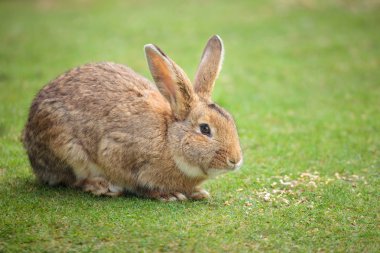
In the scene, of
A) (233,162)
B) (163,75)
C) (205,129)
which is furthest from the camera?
(163,75)

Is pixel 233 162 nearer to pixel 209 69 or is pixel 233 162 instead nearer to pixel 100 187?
pixel 209 69

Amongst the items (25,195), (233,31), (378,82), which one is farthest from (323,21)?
(25,195)

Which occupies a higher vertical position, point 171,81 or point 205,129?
point 171,81

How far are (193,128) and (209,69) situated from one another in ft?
2.97

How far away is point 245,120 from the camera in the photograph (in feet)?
32.1

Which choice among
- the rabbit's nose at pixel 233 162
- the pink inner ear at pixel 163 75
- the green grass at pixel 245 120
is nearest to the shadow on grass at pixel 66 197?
the green grass at pixel 245 120

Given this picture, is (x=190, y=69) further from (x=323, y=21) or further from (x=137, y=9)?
(x=137, y=9)

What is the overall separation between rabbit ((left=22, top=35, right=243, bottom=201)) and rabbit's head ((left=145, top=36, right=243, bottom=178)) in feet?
0.04

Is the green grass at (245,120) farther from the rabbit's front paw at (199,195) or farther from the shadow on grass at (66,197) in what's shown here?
the rabbit's front paw at (199,195)

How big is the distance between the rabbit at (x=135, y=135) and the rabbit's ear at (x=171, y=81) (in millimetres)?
11

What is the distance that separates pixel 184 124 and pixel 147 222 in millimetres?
1216

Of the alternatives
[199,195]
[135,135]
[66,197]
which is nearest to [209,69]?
[135,135]

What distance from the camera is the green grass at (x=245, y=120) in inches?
219

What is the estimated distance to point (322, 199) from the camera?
6.60 meters
